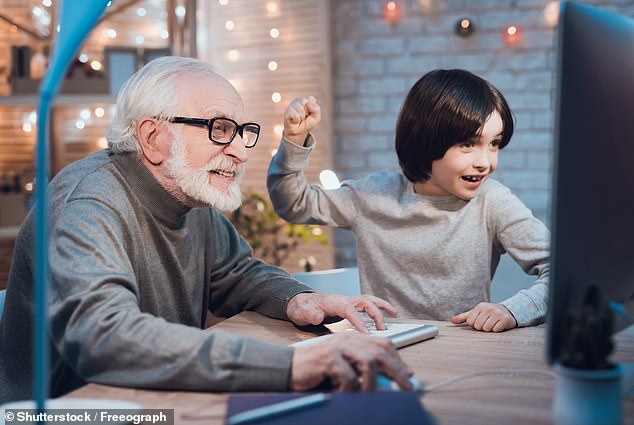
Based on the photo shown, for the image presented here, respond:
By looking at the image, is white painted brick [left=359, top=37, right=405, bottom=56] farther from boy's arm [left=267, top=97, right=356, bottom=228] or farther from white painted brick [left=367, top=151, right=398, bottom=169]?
boy's arm [left=267, top=97, right=356, bottom=228]

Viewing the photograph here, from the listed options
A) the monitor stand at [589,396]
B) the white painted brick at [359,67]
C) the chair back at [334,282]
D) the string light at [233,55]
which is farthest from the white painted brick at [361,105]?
the monitor stand at [589,396]

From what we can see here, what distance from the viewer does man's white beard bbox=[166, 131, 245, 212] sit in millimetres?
1369

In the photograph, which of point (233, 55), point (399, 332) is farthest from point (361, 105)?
point (399, 332)

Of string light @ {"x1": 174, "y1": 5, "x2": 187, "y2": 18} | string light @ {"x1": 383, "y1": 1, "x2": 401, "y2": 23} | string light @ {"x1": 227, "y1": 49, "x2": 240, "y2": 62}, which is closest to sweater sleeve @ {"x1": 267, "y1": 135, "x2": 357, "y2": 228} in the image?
string light @ {"x1": 383, "y1": 1, "x2": 401, "y2": 23}

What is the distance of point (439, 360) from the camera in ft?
3.68

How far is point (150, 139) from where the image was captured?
1405 millimetres

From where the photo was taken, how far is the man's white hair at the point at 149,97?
1.38 metres

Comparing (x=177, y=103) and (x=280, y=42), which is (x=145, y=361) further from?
(x=280, y=42)

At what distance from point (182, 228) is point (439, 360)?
0.58 meters

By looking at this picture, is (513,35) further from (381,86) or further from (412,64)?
(381,86)

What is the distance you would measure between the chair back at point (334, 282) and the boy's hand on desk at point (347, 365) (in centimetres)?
120

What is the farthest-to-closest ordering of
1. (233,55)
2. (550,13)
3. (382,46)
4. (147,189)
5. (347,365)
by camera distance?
(233,55), (382,46), (550,13), (147,189), (347,365)

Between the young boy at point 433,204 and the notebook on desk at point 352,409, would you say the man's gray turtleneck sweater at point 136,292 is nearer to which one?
the notebook on desk at point 352,409

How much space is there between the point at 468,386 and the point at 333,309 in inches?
15.7
